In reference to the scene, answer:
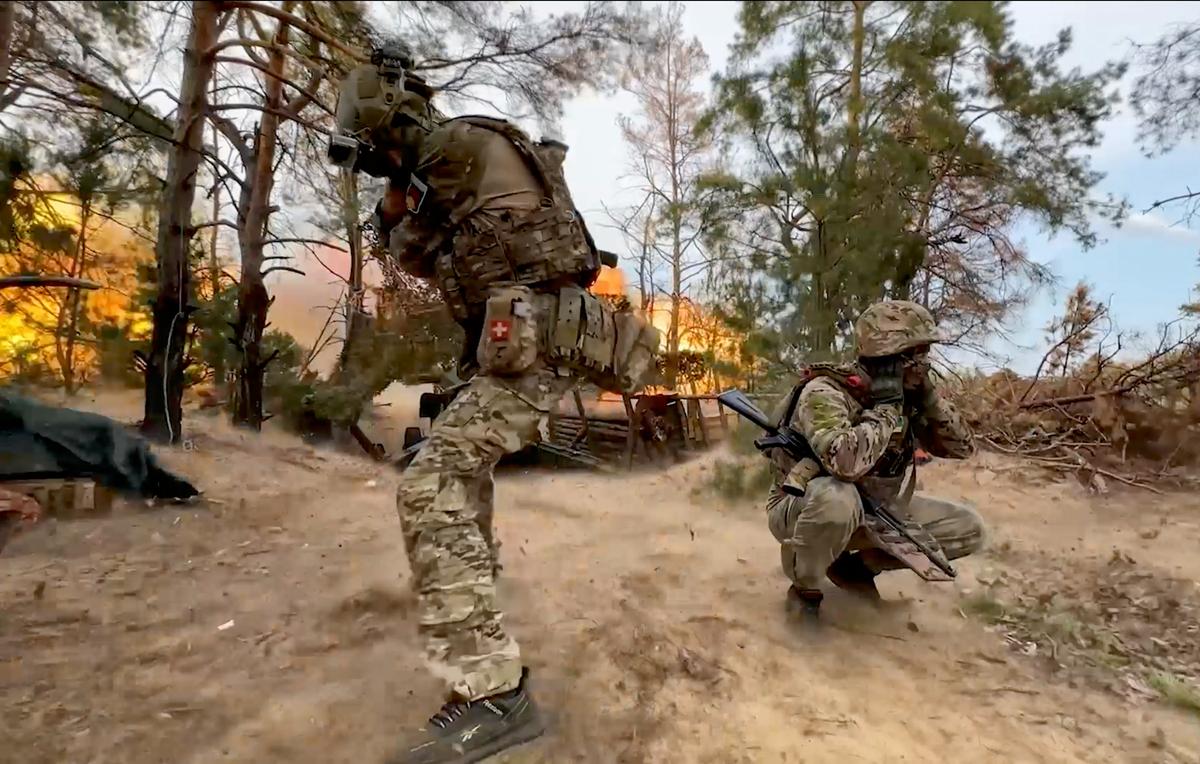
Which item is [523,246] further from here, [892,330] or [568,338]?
[892,330]

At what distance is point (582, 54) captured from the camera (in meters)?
6.90

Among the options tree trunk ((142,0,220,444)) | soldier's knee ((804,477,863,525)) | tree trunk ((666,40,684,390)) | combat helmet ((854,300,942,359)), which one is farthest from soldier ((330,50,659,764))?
tree trunk ((666,40,684,390))

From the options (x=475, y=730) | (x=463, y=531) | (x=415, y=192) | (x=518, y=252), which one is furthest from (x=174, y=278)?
(x=475, y=730)

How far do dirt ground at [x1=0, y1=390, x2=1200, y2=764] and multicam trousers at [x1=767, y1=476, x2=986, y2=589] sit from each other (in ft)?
1.04

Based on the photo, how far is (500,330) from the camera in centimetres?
241

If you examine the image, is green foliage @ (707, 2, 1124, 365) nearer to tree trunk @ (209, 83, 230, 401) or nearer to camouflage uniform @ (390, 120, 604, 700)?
camouflage uniform @ (390, 120, 604, 700)

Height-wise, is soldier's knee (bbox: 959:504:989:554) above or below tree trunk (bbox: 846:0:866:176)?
below

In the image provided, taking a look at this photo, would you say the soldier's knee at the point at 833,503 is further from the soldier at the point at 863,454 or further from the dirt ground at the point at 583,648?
the dirt ground at the point at 583,648

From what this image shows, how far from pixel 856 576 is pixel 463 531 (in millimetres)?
2108

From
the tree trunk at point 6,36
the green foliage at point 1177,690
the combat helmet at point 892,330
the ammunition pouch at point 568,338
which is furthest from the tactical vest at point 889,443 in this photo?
the tree trunk at point 6,36

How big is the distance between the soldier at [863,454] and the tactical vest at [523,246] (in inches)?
47.2

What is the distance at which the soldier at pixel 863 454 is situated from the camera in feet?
9.63

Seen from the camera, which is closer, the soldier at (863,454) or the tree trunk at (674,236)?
the soldier at (863,454)

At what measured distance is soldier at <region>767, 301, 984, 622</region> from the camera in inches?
116
